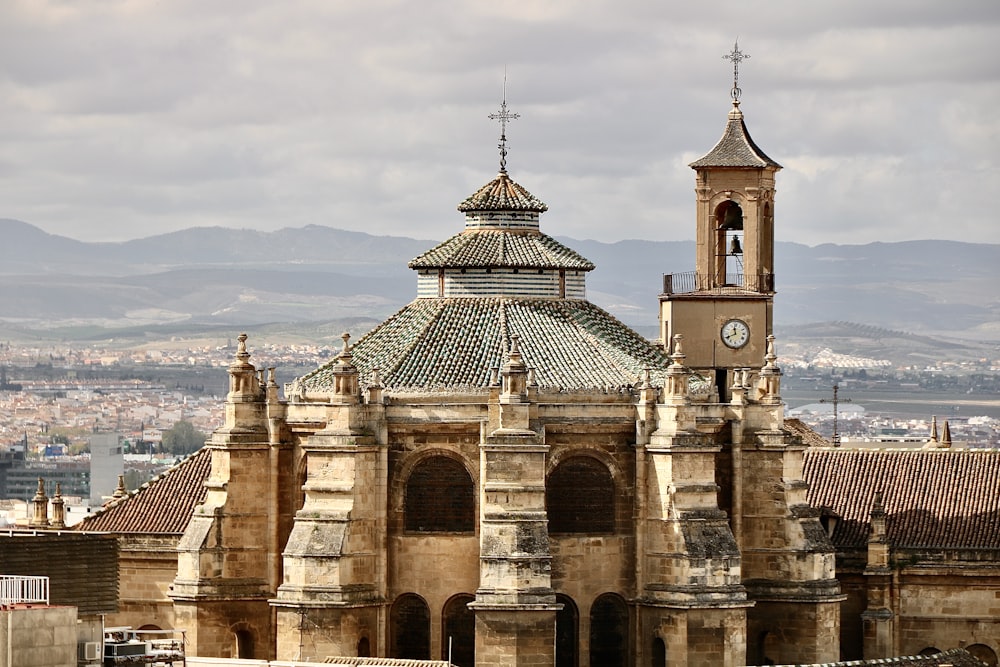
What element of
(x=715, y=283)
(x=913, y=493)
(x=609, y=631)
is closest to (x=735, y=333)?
(x=715, y=283)

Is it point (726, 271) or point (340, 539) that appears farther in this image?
point (726, 271)

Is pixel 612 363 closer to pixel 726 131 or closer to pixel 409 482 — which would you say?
pixel 409 482

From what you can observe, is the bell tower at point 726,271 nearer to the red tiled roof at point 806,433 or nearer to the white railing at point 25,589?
the red tiled roof at point 806,433

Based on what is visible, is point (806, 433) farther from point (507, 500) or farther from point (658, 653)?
point (507, 500)

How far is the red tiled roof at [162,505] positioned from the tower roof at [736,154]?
2158 cm

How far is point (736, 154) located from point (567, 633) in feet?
94.7

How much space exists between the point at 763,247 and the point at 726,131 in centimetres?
427

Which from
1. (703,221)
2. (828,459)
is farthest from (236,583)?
(703,221)

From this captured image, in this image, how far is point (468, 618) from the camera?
78.9 metres

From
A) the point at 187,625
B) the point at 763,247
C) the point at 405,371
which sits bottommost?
the point at 187,625

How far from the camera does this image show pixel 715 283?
104250 millimetres

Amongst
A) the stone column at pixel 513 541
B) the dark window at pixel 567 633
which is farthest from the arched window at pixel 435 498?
the dark window at pixel 567 633

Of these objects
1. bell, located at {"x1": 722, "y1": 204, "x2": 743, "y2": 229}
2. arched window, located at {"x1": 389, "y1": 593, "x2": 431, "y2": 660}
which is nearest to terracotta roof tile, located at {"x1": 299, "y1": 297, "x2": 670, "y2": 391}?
arched window, located at {"x1": 389, "y1": 593, "x2": 431, "y2": 660}

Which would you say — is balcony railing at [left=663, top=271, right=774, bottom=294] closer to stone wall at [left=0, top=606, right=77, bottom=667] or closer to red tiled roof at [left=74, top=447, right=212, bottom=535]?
red tiled roof at [left=74, top=447, right=212, bottom=535]
